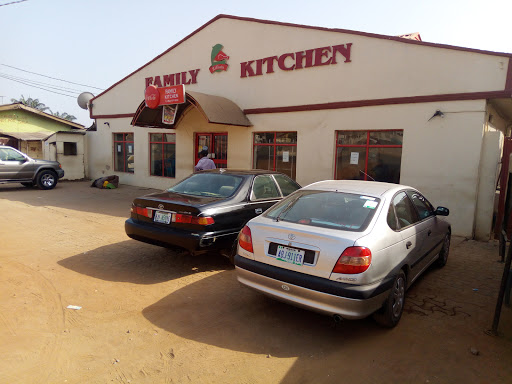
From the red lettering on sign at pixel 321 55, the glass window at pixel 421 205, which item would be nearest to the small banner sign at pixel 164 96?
the red lettering on sign at pixel 321 55

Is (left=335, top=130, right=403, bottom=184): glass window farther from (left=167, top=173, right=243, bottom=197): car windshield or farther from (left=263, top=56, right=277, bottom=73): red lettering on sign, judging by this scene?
(left=167, top=173, right=243, bottom=197): car windshield

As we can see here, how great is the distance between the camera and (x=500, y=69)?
24.1 ft

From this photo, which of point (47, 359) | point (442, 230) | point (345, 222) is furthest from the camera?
point (442, 230)

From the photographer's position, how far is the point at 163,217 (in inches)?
199

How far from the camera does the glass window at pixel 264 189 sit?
569cm

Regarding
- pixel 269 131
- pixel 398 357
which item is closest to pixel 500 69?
pixel 269 131

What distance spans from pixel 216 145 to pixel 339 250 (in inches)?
405

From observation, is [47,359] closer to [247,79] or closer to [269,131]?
[269,131]

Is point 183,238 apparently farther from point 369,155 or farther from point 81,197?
point 81,197

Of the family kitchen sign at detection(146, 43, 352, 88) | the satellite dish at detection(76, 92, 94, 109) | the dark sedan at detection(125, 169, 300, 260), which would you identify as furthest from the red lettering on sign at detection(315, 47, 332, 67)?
the satellite dish at detection(76, 92, 94, 109)

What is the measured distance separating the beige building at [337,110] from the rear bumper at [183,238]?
5.69 meters

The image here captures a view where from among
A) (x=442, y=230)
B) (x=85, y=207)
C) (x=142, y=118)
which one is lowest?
(x=85, y=207)

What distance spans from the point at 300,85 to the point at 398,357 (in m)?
8.79

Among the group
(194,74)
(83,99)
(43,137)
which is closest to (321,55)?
(194,74)
